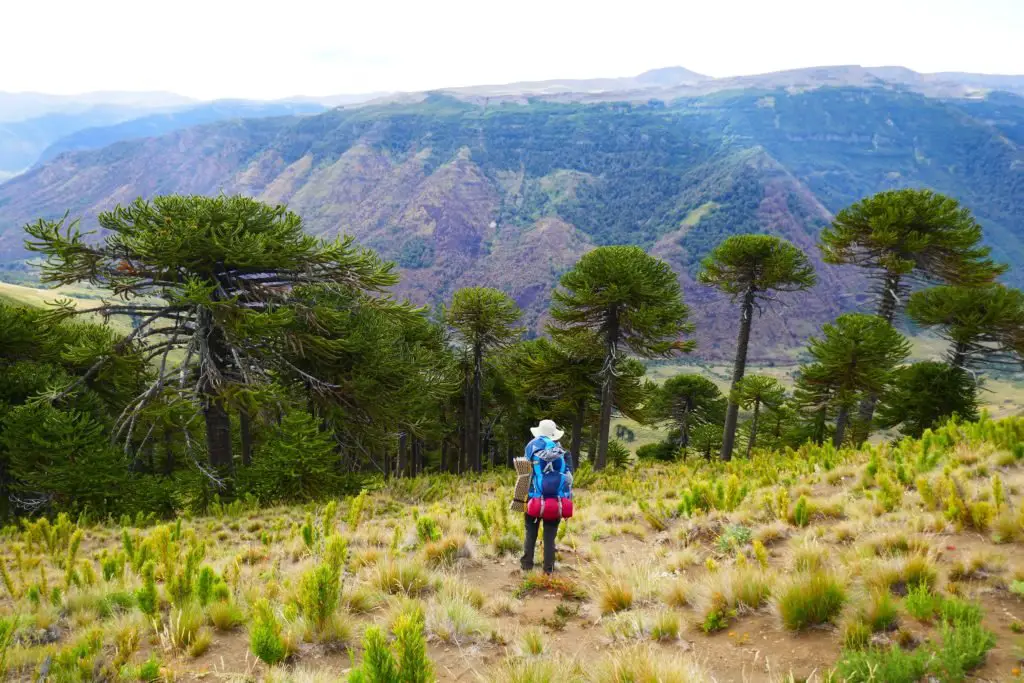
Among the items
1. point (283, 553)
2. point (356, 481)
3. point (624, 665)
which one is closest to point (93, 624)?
point (283, 553)

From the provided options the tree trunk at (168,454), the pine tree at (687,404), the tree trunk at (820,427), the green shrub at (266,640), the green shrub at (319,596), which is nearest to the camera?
the green shrub at (266,640)

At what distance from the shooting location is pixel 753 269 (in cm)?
2158

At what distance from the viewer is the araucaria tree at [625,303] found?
19.2m

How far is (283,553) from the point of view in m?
7.52

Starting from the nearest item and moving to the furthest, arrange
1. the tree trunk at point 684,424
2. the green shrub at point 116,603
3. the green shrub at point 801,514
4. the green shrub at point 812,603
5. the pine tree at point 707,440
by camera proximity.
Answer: the green shrub at point 812,603 → the green shrub at point 116,603 → the green shrub at point 801,514 → the pine tree at point 707,440 → the tree trunk at point 684,424

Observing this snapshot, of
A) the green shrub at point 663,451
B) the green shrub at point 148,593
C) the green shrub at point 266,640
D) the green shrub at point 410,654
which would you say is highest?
the green shrub at point 410,654

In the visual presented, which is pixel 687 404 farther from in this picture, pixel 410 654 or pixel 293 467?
pixel 410 654

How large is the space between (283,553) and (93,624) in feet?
10.5

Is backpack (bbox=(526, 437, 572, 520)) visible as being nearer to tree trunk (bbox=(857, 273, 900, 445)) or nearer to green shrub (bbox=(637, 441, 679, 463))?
tree trunk (bbox=(857, 273, 900, 445))

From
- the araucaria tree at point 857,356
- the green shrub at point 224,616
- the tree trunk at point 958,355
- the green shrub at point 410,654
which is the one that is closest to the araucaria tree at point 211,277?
the green shrub at point 224,616

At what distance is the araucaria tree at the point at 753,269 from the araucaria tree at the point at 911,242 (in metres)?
1.34

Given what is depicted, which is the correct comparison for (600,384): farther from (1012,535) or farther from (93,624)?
(93,624)

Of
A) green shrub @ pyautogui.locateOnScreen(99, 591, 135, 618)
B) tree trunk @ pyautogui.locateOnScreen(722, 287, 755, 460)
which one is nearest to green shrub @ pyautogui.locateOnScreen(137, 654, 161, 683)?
green shrub @ pyautogui.locateOnScreen(99, 591, 135, 618)

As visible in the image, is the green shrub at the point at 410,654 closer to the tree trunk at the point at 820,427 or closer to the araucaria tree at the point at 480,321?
→ the araucaria tree at the point at 480,321
